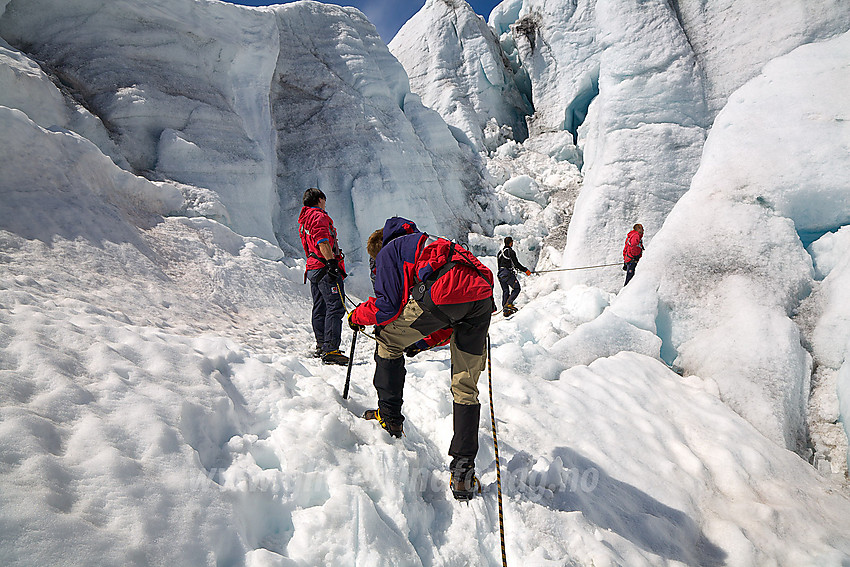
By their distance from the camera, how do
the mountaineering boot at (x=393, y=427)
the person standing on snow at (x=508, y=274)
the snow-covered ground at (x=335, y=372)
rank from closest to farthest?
the snow-covered ground at (x=335, y=372)
the mountaineering boot at (x=393, y=427)
the person standing on snow at (x=508, y=274)

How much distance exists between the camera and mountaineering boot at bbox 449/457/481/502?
2.28m

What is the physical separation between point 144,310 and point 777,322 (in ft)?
19.2

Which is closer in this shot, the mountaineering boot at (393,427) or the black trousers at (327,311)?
the mountaineering boot at (393,427)

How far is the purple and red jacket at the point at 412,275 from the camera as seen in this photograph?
7.16ft

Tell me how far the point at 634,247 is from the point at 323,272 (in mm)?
6108

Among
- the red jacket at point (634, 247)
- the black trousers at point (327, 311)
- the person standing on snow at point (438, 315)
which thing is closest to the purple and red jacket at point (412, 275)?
the person standing on snow at point (438, 315)

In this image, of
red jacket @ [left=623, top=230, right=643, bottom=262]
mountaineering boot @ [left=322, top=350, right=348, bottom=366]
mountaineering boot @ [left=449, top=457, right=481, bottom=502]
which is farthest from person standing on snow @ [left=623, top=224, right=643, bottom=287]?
mountaineering boot @ [left=449, top=457, right=481, bottom=502]

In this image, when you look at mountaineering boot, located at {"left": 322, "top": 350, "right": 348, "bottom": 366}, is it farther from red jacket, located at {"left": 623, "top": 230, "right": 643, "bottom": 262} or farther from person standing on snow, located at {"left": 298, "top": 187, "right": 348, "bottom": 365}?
red jacket, located at {"left": 623, "top": 230, "right": 643, "bottom": 262}

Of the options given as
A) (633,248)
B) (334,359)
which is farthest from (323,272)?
(633,248)

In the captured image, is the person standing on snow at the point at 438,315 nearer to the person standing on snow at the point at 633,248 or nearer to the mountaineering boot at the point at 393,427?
the mountaineering boot at the point at 393,427

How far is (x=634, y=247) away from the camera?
7895mm

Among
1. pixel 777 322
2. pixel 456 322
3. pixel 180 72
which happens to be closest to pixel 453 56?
pixel 180 72

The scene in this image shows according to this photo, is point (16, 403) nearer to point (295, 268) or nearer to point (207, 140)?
point (295, 268)

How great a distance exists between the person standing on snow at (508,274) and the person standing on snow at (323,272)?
4.90 meters
